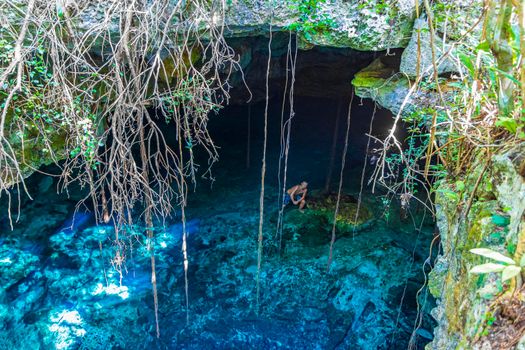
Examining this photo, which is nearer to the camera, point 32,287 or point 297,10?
point 297,10

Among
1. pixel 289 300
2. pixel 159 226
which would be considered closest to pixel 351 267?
pixel 289 300

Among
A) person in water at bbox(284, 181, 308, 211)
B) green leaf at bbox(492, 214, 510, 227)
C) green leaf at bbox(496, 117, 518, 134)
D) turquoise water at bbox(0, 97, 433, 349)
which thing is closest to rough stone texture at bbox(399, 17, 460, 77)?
green leaf at bbox(496, 117, 518, 134)

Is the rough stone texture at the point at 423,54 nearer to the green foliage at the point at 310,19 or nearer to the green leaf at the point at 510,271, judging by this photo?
the green foliage at the point at 310,19

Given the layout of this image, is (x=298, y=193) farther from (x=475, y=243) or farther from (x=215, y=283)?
(x=475, y=243)

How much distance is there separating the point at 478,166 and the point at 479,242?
1.70 ft

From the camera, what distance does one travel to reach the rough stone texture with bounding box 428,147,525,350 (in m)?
1.48

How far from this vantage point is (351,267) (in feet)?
14.6

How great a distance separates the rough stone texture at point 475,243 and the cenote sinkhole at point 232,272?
58cm

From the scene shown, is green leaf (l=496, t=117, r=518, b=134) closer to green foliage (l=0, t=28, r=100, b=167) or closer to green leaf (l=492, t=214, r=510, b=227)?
green leaf (l=492, t=214, r=510, b=227)

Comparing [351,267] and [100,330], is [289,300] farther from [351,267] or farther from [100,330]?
[100,330]

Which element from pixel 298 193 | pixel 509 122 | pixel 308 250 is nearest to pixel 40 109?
pixel 509 122

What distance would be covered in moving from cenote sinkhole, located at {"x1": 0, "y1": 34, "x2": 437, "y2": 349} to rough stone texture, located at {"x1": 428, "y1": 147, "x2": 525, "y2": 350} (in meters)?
0.58

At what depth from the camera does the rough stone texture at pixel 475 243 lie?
1.48 meters

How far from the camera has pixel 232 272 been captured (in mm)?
4367
